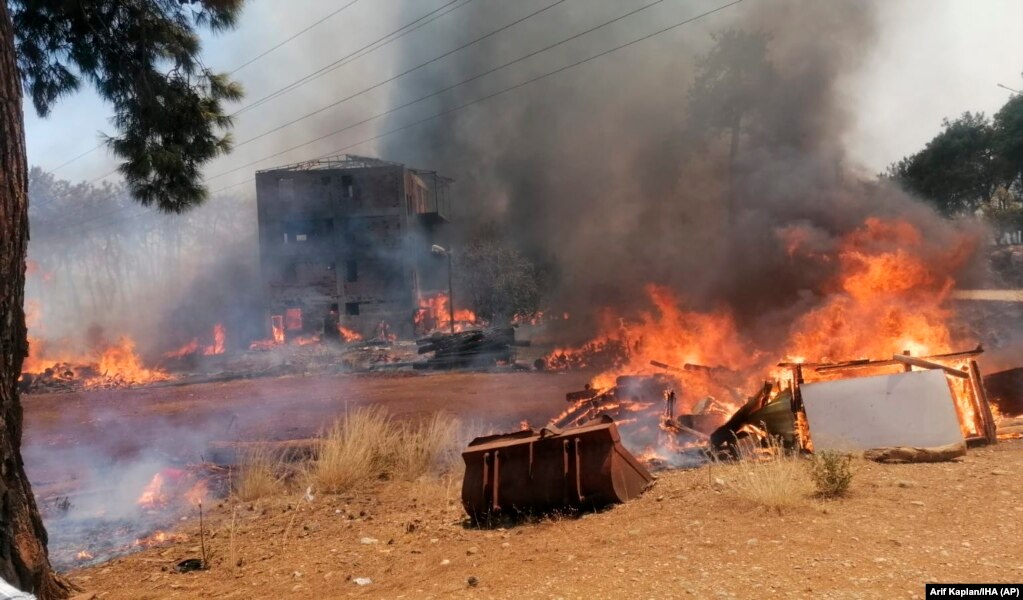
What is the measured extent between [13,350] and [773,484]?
5.64 meters

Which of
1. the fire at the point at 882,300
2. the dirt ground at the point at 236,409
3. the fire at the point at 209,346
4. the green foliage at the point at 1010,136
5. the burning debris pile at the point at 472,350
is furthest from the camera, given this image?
the fire at the point at 209,346

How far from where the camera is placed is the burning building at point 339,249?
124 feet

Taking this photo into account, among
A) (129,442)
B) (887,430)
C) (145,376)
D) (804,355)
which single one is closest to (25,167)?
(887,430)

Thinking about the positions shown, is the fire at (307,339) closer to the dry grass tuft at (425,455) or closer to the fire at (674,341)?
the fire at (674,341)

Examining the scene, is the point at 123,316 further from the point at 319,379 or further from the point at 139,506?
the point at 139,506

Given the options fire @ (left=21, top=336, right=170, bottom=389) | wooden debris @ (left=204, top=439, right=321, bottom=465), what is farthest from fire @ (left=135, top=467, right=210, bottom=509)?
fire @ (left=21, top=336, right=170, bottom=389)

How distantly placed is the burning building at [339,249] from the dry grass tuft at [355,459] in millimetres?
29561

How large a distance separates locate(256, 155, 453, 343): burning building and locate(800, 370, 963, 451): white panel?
32.2 meters

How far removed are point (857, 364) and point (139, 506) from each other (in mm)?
8964

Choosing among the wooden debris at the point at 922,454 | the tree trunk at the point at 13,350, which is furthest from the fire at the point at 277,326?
the wooden debris at the point at 922,454

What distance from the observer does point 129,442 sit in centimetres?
1236

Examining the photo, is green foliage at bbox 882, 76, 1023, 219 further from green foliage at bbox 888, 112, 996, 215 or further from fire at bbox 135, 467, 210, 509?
fire at bbox 135, 467, 210, 509

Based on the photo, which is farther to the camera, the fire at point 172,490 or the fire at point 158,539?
Answer: the fire at point 172,490

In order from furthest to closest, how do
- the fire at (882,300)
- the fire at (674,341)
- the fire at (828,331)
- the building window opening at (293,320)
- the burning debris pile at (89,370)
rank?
1. the building window opening at (293,320)
2. the burning debris pile at (89,370)
3. the fire at (674,341)
4. the fire at (882,300)
5. the fire at (828,331)
